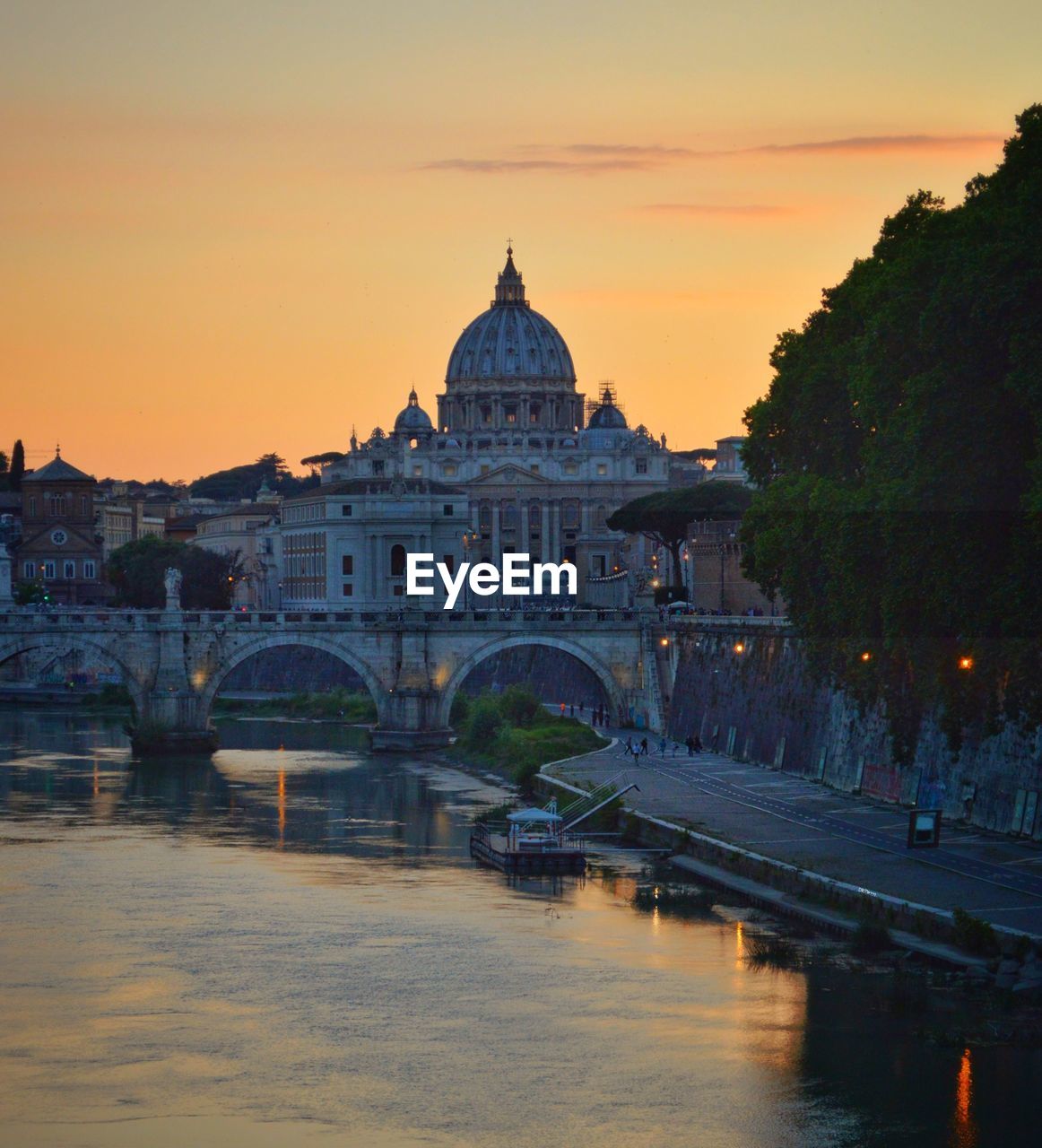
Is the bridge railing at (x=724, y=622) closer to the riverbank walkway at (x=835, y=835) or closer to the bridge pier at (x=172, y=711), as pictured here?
the riverbank walkway at (x=835, y=835)

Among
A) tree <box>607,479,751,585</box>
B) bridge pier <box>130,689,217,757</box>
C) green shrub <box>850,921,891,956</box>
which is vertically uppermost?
tree <box>607,479,751,585</box>

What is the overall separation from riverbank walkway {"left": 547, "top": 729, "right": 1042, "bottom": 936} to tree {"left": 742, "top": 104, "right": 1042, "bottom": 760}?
218 cm

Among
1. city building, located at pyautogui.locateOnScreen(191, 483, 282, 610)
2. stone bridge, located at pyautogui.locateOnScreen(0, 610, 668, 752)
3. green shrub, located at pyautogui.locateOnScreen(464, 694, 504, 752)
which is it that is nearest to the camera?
green shrub, located at pyautogui.locateOnScreen(464, 694, 504, 752)

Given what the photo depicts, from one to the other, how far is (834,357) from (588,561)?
4709 inches

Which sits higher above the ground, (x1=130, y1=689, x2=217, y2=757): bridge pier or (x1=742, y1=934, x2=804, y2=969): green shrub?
(x1=130, y1=689, x2=217, y2=757): bridge pier

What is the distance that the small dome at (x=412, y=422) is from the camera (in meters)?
188

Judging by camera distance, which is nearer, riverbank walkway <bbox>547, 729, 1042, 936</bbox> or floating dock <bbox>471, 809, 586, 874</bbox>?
riverbank walkway <bbox>547, 729, 1042, 936</bbox>

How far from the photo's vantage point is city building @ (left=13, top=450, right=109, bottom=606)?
134m

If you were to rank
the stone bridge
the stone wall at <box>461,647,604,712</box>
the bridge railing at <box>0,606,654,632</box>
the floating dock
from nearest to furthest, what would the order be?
the floating dock → the stone bridge → the bridge railing at <box>0,606,654,632</box> → the stone wall at <box>461,647,604,712</box>

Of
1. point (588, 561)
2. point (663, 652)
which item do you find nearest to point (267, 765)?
point (663, 652)

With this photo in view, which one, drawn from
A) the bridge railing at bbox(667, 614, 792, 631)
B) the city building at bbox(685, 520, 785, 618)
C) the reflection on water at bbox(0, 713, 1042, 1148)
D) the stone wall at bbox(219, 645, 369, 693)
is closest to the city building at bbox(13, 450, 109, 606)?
the stone wall at bbox(219, 645, 369, 693)

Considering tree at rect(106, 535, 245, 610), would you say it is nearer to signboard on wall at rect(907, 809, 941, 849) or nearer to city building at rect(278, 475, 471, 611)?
city building at rect(278, 475, 471, 611)

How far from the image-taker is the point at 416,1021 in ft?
107

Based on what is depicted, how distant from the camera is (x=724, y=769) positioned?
2248 inches
